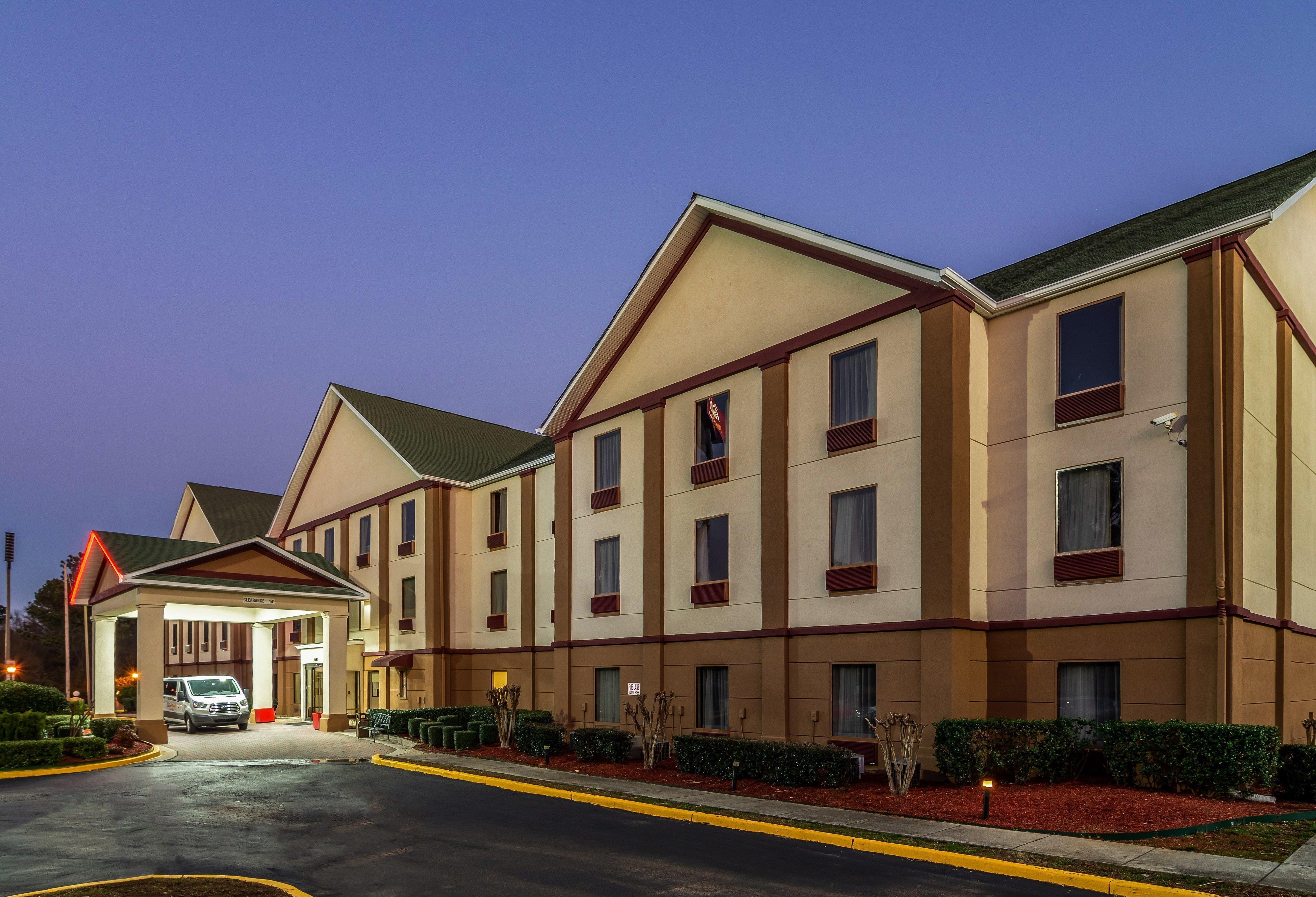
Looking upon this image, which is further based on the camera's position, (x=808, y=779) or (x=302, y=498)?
(x=302, y=498)

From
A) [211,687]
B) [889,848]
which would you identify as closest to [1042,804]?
[889,848]

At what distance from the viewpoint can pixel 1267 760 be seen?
15.9 meters

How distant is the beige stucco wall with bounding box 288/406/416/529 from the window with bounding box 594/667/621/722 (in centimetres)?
1330

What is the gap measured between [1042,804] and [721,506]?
37.9ft

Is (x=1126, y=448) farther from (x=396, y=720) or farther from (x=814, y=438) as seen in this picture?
(x=396, y=720)

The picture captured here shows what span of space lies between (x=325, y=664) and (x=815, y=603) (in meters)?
21.7

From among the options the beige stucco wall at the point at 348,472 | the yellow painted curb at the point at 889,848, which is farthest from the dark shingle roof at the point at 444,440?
the yellow painted curb at the point at 889,848

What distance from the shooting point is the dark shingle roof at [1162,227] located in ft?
62.3

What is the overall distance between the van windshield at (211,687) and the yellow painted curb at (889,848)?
20997 mm

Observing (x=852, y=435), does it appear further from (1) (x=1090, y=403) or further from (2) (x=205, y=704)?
(2) (x=205, y=704)

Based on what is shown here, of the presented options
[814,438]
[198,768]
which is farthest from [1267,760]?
[198,768]

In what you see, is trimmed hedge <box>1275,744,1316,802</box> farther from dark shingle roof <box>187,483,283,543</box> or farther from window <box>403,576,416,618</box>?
dark shingle roof <box>187,483,283,543</box>

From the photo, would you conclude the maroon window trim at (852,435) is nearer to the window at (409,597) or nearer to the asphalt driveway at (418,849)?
the asphalt driveway at (418,849)

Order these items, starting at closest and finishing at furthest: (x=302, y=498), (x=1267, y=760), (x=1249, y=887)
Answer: (x=1249, y=887)
(x=1267, y=760)
(x=302, y=498)
